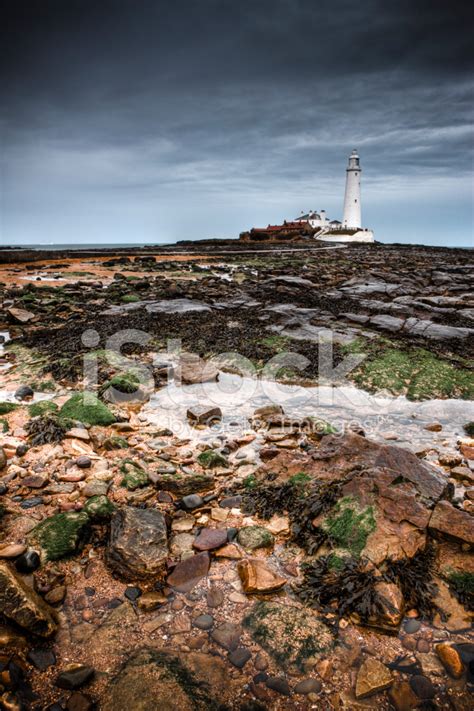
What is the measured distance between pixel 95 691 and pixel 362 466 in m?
2.53

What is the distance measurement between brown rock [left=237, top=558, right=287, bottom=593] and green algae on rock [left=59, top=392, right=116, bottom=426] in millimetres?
2852

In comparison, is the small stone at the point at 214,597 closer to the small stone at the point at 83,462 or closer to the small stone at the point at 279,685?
the small stone at the point at 279,685

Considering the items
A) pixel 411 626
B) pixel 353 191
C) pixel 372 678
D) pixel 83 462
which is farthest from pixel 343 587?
pixel 353 191

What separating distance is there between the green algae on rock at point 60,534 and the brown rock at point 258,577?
121cm

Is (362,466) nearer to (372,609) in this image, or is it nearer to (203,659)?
(372,609)

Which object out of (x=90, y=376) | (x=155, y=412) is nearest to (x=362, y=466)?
(x=155, y=412)

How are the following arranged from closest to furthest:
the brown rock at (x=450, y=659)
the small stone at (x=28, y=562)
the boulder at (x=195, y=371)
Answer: the brown rock at (x=450, y=659) < the small stone at (x=28, y=562) < the boulder at (x=195, y=371)

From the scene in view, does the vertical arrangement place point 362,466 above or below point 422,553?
above

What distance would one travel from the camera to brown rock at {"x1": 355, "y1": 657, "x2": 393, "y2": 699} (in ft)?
6.91

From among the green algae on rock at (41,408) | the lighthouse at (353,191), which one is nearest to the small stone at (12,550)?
the green algae on rock at (41,408)

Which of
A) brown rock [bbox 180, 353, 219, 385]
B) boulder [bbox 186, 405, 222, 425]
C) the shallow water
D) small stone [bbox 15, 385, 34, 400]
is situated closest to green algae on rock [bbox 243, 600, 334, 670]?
the shallow water

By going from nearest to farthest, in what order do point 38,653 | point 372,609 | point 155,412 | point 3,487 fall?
1. point 38,653
2. point 372,609
3. point 3,487
4. point 155,412

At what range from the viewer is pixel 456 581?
2756 mm

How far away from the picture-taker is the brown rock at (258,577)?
9.05ft
